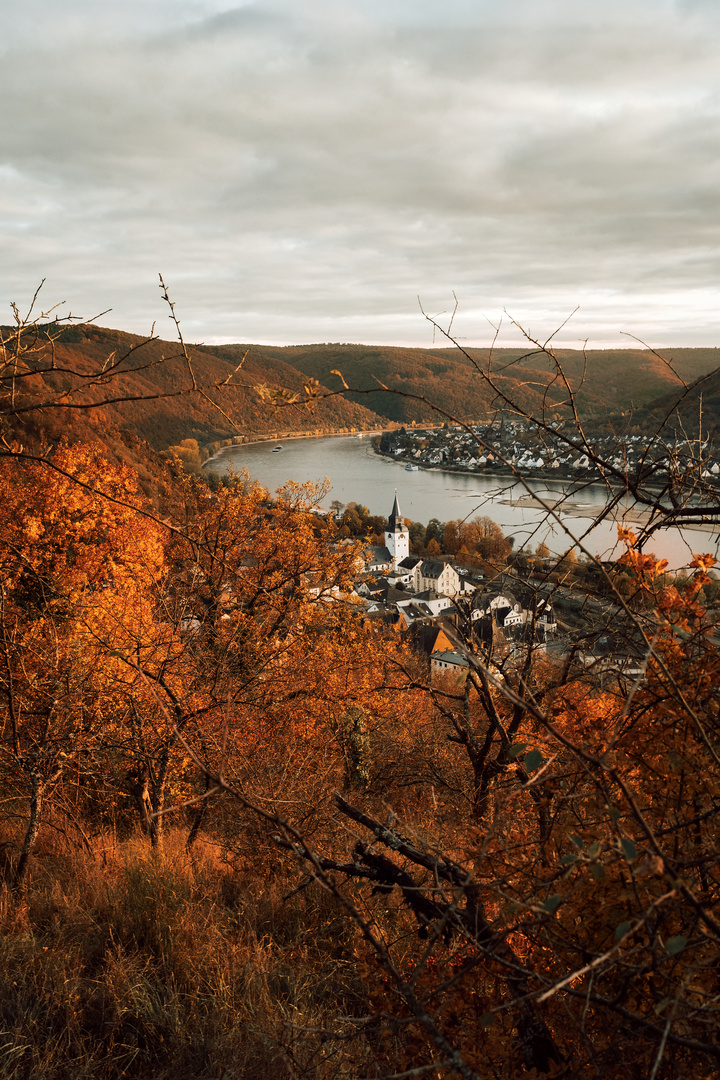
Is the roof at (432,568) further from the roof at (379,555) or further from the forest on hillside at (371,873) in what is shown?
the forest on hillside at (371,873)

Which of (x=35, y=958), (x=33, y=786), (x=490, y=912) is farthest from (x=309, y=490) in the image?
(x=490, y=912)

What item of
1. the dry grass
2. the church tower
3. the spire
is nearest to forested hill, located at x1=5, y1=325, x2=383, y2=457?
the dry grass

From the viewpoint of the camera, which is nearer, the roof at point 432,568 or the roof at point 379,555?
the roof at point 432,568

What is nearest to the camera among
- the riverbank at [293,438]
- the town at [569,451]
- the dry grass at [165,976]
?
the town at [569,451]

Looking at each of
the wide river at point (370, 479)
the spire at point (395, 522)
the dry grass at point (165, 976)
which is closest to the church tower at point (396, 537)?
the spire at point (395, 522)

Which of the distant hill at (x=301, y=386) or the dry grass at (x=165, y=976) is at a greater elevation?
the distant hill at (x=301, y=386)

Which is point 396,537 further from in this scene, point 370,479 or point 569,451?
point 569,451
